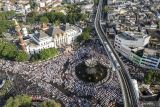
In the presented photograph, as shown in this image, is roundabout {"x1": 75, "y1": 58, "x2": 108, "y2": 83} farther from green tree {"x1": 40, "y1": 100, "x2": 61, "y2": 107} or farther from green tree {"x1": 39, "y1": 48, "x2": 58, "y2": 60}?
green tree {"x1": 40, "y1": 100, "x2": 61, "y2": 107}

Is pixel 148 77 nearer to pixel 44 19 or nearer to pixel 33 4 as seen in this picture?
pixel 44 19

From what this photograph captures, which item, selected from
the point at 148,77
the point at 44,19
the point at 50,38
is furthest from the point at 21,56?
the point at 148,77

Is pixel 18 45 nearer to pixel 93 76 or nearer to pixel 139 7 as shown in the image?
pixel 93 76

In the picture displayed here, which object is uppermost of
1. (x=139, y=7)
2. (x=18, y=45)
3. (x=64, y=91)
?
(x=139, y=7)

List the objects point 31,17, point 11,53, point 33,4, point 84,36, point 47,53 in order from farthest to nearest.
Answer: point 33,4 < point 31,17 < point 84,36 < point 11,53 < point 47,53

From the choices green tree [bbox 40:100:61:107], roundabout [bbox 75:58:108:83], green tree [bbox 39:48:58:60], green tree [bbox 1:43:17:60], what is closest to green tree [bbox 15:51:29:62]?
green tree [bbox 1:43:17:60]

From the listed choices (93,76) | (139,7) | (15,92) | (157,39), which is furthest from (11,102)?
(139,7)
